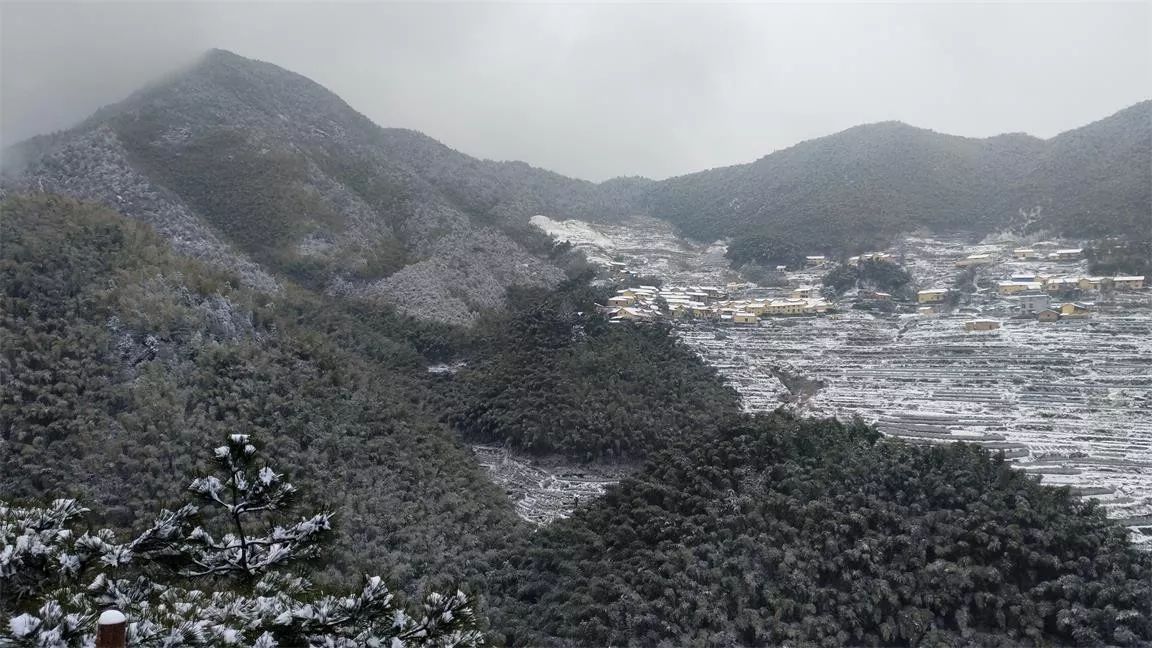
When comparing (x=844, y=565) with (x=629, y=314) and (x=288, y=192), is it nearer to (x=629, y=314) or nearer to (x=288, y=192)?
(x=629, y=314)

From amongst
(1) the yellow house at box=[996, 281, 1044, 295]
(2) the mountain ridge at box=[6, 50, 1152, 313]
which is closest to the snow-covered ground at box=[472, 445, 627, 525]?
(2) the mountain ridge at box=[6, 50, 1152, 313]

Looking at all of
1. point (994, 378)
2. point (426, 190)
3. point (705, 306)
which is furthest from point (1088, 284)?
point (426, 190)

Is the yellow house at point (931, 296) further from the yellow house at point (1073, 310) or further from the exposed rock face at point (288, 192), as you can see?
the exposed rock face at point (288, 192)

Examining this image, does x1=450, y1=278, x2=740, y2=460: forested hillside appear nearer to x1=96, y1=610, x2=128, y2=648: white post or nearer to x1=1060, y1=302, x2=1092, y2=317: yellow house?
x1=1060, y1=302, x2=1092, y2=317: yellow house

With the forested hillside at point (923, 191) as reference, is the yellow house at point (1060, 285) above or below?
below

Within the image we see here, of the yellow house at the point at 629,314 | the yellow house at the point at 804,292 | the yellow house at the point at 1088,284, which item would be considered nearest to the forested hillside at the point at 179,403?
the yellow house at the point at 629,314
